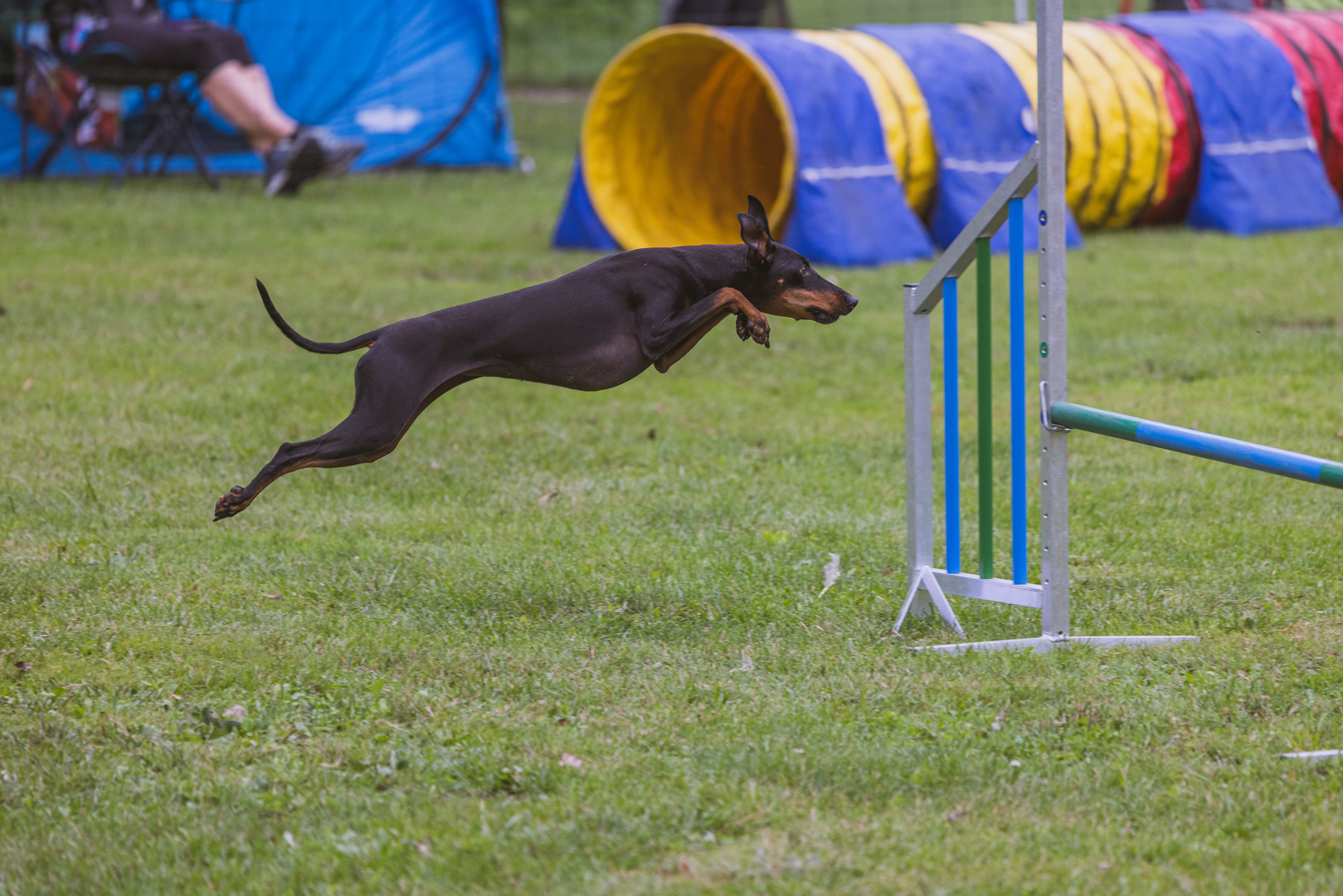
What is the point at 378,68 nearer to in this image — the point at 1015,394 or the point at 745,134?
the point at 745,134

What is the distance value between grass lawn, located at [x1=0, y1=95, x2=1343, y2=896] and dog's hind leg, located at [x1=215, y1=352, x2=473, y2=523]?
0.61m

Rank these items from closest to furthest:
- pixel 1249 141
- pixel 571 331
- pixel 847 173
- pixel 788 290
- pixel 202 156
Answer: pixel 571 331 → pixel 788 290 → pixel 847 173 → pixel 1249 141 → pixel 202 156

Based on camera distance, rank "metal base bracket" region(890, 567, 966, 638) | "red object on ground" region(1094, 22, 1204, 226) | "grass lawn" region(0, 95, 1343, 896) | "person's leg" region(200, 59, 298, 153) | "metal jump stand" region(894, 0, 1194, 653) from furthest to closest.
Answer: "person's leg" region(200, 59, 298, 153), "red object on ground" region(1094, 22, 1204, 226), "metal base bracket" region(890, 567, 966, 638), "metal jump stand" region(894, 0, 1194, 653), "grass lawn" region(0, 95, 1343, 896)

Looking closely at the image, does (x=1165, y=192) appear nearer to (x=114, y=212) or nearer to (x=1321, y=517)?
(x=1321, y=517)

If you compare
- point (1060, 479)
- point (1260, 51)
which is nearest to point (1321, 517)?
point (1060, 479)

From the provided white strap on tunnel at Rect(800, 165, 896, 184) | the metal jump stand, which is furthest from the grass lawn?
white strap on tunnel at Rect(800, 165, 896, 184)

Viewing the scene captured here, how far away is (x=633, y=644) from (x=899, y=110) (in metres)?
7.90

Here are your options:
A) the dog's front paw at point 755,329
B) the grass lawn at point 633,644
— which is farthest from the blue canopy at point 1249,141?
the dog's front paw at point 755,329

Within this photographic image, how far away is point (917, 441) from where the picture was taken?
4.46m

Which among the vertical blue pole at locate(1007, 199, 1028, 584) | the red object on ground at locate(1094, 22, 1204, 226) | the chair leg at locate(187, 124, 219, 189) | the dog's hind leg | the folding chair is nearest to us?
the dog's hind leg

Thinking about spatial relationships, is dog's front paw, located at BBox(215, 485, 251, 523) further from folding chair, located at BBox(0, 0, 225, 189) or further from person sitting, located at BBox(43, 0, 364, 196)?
folding chair, located at BBox(0, 0, 225, 189)

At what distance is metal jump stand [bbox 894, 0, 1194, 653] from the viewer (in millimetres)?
3908

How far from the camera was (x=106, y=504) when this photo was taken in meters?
5.73

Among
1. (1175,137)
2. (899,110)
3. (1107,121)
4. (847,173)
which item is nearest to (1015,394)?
(847,173)
